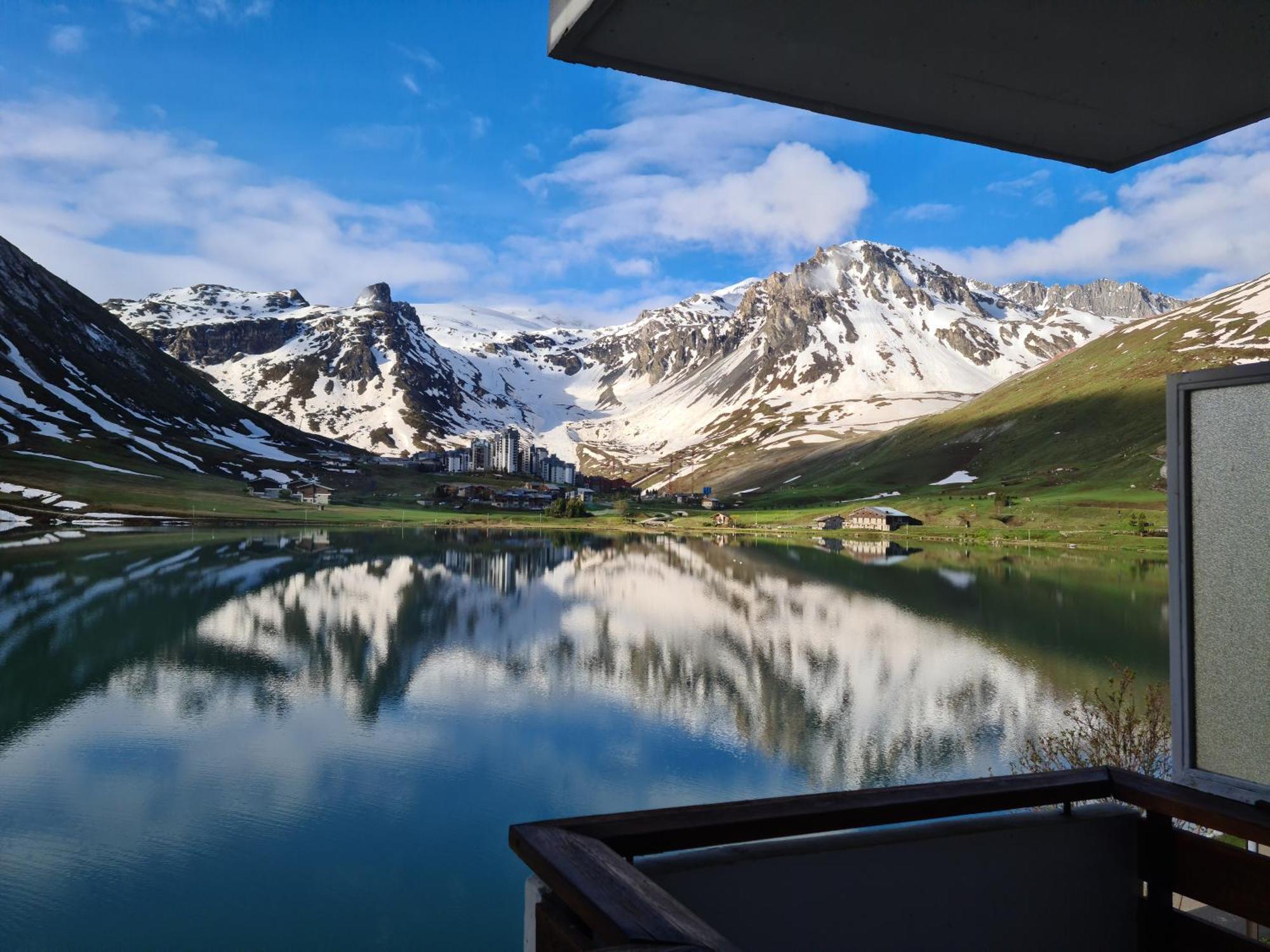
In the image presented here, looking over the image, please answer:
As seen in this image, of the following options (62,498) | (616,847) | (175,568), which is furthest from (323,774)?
(62,498)

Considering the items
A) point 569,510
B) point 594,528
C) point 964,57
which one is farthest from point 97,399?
point 964,57

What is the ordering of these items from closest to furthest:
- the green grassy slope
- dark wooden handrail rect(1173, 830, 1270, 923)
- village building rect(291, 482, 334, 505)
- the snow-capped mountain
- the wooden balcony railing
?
the wooden balcony railing, dark wooden handrail rect(1173, 830, 1270, 923), the green grassy slope, the snow-capped mountain, village building rect(291, 482, 334, 505)

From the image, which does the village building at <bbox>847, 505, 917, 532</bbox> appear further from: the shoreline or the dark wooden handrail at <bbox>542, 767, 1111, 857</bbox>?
the dark wooden handrail at <bbox>542, 767, 1111, 857</bbox>

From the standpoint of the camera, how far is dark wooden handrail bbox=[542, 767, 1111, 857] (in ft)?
10.1

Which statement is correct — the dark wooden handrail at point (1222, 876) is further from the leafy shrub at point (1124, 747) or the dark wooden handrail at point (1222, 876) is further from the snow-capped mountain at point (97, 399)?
the snow-capped mountain at point (97, 399)

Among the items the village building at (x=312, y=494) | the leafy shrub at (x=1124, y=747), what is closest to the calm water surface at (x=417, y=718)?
the leafy shrub at (x=1124, y=747)

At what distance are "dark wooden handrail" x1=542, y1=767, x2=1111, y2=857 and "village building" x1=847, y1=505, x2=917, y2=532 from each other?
4929 inches

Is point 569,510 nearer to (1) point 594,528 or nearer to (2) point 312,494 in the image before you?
(1) point 594,528

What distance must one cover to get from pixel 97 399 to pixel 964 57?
17896 cm

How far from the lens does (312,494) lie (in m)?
157

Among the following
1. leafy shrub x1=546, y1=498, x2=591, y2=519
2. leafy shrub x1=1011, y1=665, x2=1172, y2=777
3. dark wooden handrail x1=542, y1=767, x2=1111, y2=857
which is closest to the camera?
dark wooden handrail x1=542, y1=767, x2=1111, y2=857

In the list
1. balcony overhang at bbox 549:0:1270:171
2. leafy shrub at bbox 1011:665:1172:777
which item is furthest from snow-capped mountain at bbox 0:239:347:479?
balcony overhang at bbox 549:0:1270:171

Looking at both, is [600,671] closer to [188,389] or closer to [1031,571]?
[1031,571]

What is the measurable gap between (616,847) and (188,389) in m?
213
